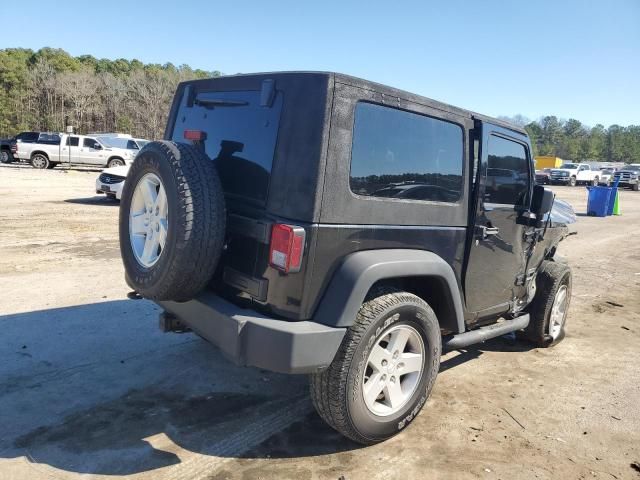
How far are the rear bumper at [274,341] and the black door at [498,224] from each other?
1.42m

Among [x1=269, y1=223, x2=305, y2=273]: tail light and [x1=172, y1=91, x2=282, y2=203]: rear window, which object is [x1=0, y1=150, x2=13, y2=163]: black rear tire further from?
[x1=269, y1=223, x2=305, y2=273]: tail light

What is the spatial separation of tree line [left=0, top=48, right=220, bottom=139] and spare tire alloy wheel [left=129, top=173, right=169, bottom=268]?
57.4m

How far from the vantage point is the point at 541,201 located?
4.11m

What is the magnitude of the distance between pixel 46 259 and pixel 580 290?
→ 7791 millimetres

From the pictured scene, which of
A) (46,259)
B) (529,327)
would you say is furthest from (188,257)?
(46,259)

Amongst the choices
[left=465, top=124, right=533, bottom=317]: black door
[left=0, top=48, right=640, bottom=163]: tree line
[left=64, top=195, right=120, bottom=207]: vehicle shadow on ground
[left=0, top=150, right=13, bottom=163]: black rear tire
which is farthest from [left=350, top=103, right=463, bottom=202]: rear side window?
[left=0, top=48, right=640, bottom=163]: tree line

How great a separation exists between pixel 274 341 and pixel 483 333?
190 centimetres

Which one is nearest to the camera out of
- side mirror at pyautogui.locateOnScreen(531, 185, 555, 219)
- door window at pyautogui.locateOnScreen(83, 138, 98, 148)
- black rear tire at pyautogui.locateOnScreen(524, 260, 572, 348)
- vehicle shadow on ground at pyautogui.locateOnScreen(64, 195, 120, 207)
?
side mirror at pyautogui.locateOnScreen(531, 185, 555, 219)

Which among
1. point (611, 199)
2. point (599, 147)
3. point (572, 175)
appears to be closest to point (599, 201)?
point (611, 199)

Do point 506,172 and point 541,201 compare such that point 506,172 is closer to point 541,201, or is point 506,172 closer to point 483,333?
point 541,201

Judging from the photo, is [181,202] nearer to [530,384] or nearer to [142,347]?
[142,347]

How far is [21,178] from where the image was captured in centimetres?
2042

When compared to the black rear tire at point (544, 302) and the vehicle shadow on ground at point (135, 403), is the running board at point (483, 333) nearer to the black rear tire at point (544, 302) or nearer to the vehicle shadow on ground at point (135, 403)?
the black rear tire at point (544, 302)

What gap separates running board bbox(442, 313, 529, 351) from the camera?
355 cm
